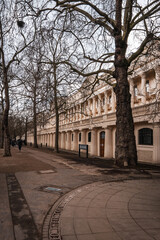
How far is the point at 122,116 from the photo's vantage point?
10.6 meters

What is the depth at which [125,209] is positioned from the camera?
4.27 metres

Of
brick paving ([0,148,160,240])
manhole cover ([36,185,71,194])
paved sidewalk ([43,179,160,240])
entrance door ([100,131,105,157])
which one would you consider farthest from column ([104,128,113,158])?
manhole cover ([36,185,71,194])

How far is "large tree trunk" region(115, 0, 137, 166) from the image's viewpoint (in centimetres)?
1033

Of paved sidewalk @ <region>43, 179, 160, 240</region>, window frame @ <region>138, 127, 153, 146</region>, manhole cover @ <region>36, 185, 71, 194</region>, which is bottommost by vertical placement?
manhole cover @ <region>36, 185, 71, 194</region>

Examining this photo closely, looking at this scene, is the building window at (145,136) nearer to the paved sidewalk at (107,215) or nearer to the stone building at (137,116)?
the stone building at (137,116)

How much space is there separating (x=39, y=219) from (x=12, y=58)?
15.7 m

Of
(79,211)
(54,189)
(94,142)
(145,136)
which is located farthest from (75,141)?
(79,211)

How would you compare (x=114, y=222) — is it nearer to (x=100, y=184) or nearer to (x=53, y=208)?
(x=53, y=208)

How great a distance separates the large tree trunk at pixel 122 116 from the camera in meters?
10.3

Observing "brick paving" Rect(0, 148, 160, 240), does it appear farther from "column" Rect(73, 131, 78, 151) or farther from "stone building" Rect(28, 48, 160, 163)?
"column" Rect(73, 131, 78, 151)

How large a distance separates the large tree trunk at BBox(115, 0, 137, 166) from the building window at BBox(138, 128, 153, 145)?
6.11m

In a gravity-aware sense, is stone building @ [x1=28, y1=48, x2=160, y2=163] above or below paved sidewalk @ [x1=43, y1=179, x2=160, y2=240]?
above

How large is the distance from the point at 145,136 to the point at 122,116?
704cm

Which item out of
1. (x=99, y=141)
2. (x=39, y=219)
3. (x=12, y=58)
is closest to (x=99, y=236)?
(x=39, y=219)
